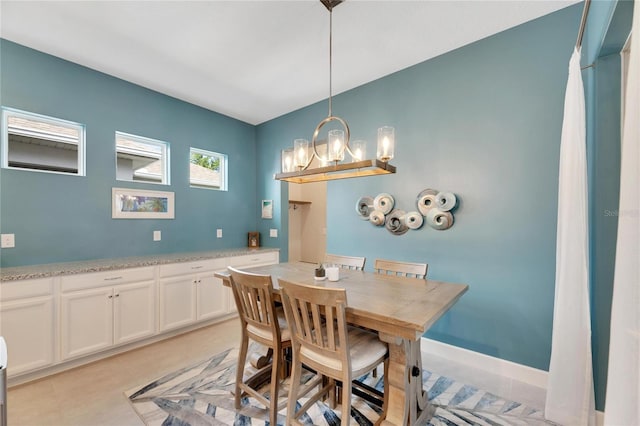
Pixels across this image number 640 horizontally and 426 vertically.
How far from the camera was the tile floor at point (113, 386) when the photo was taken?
1.85 m

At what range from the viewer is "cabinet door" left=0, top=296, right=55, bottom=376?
6.93 feet

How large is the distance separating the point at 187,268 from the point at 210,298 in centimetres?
50

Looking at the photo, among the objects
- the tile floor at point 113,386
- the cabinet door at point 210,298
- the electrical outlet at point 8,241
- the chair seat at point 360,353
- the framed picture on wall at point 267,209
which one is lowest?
the tile floor at point 113,386

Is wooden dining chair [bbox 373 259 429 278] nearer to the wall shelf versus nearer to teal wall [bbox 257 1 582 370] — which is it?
teal wall [bbox 257 1 582 370]

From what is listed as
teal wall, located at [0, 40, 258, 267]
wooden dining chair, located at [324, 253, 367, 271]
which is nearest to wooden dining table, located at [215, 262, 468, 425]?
wooden dining chair, located at [324, 253, 367, 271]

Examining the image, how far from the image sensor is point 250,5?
6.65 feet

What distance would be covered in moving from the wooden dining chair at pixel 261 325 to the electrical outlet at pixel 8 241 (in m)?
2.18

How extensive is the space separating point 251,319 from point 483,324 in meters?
2.00

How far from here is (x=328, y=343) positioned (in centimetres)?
148

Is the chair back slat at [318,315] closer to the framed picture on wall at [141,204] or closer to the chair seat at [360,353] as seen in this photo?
the chair seat at [360,353]

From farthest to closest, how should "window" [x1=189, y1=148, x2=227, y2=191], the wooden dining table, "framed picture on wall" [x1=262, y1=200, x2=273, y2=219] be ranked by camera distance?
"framed picture on wall" [x1=262, y1=200, x2=273, y2=219]
"window" [x1=189, y1=148, x2=227, y2=191]
the wooden dining table

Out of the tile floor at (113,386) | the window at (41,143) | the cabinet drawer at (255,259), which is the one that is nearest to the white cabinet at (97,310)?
the tile floor at (113,386)

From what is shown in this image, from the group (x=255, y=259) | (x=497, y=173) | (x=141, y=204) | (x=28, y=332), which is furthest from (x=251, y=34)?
(x=28, y=332)

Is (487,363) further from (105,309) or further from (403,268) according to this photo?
(105,309)
